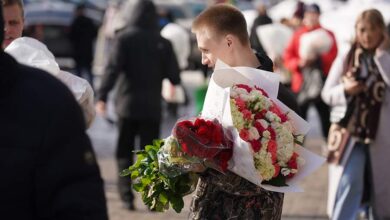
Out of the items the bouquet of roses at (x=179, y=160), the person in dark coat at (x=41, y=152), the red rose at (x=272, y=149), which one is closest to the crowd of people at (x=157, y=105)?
the person in dark coat at (x=41, y=152)

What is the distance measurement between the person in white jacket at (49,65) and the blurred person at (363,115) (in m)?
3.56

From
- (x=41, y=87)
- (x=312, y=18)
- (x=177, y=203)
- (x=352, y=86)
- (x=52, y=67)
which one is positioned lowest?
(x=312, y=18)

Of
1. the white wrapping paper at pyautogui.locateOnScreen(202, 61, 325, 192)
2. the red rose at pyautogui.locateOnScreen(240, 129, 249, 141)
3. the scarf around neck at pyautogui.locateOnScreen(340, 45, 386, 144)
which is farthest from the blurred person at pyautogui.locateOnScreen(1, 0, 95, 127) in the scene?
the scarf around neck at pyautogui.locateOnScreen(340, 45, 386, 144)

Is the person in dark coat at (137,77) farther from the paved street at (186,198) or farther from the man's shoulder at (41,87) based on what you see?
the man's shoulder at (41,87)

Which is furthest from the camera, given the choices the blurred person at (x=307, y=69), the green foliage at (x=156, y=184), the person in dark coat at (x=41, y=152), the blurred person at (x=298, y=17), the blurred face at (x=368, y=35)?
the blurred person at (x=298, y=17)

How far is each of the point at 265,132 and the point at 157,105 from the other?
5.45 meters

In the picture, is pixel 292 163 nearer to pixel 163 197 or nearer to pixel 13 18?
pixel 163 197

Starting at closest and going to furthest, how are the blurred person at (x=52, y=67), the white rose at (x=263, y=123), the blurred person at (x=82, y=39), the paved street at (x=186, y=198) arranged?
the blurred person at (x=52, y=67)
the white rose at (x=263, y=123)
the paved street at (x=186, y=198)
the blurred person at (x=82, y=39)

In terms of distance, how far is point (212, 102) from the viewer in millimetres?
5207

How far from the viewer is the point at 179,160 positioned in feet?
16.7

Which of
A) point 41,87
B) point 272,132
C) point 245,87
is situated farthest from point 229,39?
point 41,87

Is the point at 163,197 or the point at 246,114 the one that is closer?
the point at 246,114

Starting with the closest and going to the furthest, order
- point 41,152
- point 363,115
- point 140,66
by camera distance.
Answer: point 41,152 < point 363,115 < point 140,66

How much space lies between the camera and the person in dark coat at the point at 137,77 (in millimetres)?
10359
